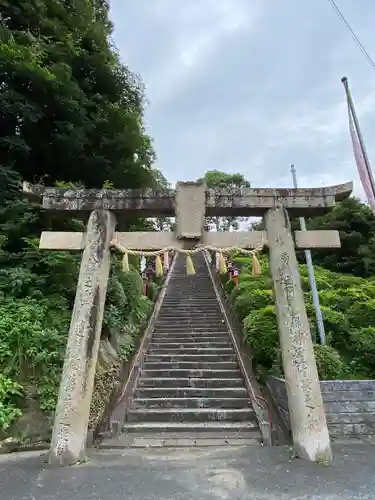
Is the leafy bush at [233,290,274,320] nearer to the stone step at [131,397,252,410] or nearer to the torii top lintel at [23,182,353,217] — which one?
the stone step at [131,397,252,410]

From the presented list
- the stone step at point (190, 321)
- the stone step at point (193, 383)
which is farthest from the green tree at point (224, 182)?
the stone step at point (193, 383)

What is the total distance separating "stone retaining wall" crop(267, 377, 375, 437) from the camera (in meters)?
6.13

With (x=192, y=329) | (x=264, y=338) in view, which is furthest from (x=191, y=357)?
(x=264, y=338)

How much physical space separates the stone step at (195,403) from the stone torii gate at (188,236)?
81.4 inches

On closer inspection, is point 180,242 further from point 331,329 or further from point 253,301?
point 331,329

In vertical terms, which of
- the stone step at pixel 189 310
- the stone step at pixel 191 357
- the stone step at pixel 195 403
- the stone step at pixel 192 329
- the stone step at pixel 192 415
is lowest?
the stone step at pixel 192 415

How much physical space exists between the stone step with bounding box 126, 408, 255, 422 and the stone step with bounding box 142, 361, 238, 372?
5.01 ft

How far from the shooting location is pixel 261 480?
413cm

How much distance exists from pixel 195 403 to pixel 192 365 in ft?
4.48

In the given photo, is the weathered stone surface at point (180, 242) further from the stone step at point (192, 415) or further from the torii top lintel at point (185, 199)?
the stone step at point (192, 415)

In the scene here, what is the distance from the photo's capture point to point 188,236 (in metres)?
6.13

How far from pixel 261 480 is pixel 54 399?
12.1ft

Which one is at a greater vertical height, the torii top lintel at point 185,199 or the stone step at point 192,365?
the torii top lintel at point 185,199

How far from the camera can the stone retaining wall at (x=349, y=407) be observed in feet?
20.1
